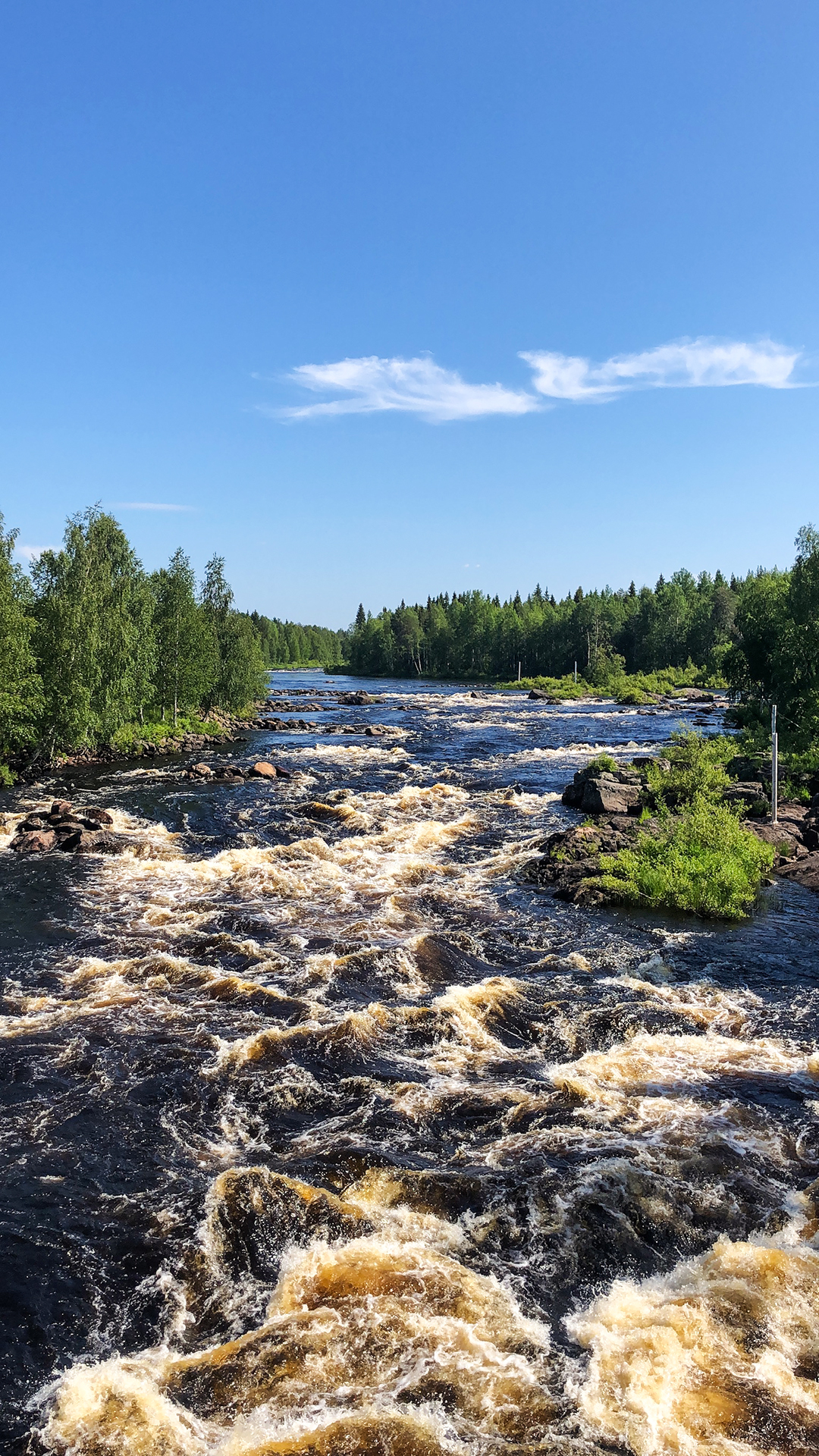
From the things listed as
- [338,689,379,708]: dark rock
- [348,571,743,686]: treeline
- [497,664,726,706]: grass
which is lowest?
[338,689,379,708]: dark rock

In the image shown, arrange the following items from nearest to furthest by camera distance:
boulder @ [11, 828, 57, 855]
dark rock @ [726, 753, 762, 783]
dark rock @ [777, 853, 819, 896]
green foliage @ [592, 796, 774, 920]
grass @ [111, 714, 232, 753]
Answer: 1. green foliage @ [592, 796, 774, 920]
2. dark rock @ [777, 853, 819, 896]
3. boulder @ [11, 828, 57, 855]
4. dark rock @ [726, 753, 762, 783]
5. grass @ [111, 714, 232, 753]

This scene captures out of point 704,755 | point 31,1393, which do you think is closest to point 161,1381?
point 31,1393

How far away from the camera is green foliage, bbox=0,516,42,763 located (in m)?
34.5

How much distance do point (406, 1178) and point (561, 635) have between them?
444ft

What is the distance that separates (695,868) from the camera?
68.9 ft

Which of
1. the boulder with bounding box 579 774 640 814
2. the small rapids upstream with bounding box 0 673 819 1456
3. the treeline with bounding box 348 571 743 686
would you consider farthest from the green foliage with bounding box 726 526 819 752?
the treeline with bounding box 348 571 743 686

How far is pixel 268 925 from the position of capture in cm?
1948

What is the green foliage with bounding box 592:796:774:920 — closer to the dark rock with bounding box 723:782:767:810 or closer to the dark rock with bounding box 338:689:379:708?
the dark rock with bounding box 723:782:767:810

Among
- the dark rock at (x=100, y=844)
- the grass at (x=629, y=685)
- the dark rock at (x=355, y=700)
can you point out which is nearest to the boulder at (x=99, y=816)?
the dark rock at (x=100, y=844)

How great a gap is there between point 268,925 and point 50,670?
26.5 m

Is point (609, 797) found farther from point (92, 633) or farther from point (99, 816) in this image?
point (92, 633)

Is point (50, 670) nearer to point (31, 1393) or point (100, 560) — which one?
point (100, 560)

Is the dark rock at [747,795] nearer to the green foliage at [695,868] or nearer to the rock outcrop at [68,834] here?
the green foliage at [695,868]

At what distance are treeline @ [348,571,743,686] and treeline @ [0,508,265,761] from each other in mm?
74454
